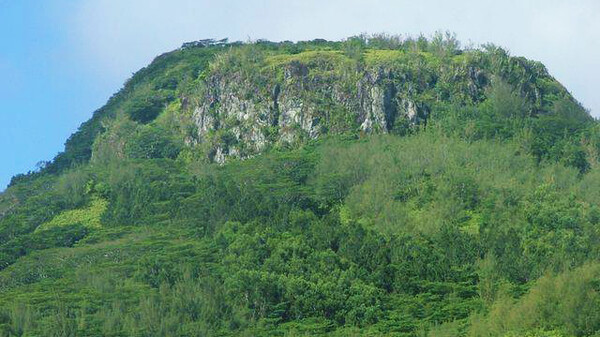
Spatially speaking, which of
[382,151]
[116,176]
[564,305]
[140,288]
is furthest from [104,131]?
[564,305]

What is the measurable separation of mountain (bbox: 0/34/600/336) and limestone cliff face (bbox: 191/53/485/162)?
5.8 inches

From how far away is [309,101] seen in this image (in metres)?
122

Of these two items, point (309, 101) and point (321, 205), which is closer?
point (321, 205)

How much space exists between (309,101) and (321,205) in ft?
48.1

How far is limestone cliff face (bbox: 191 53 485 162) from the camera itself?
395 ft

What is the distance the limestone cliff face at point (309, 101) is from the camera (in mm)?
120312

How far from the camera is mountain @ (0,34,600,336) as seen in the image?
3489 inches

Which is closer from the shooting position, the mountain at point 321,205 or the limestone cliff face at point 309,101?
the mountain at point 321,205

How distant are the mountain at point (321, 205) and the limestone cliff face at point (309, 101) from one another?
149 millimetres

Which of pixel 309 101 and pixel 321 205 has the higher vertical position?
pixel 309 101

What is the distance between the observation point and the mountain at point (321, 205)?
8862cm

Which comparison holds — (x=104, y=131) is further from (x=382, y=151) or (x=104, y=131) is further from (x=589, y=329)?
Answer: (x=589, y=329)

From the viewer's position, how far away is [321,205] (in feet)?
357

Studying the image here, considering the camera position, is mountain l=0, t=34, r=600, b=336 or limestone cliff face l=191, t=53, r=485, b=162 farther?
limestone cliff face l=191, t=53, r=485, b=162
